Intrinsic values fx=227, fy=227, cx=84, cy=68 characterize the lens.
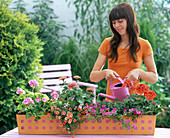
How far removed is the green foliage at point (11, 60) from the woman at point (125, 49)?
4.74 feet

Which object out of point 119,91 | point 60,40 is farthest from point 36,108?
point 60,40

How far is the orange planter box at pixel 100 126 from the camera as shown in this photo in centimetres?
122

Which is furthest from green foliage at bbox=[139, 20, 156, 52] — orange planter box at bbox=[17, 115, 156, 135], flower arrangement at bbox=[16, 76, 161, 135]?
orange planter box at bbox=[17, 115, 156, 135]

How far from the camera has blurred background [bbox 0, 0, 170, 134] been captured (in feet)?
9.07

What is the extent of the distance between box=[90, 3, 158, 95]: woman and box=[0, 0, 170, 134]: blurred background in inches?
12.4

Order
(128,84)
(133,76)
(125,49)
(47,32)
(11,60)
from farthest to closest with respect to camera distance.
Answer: (47,32)
(11,60)
(125,49)
(133,76)
(128,84)

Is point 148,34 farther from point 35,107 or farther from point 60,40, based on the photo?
point 35,107

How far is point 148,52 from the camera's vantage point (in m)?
1.57

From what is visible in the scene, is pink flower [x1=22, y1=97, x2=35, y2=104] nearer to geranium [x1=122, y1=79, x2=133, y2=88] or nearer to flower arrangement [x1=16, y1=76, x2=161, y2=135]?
flower arrangement [x1=16, y1=76, x2=161, y2=135]

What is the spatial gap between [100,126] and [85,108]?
126mm

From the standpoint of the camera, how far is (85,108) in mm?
1239

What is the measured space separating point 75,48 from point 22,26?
1.55 meters

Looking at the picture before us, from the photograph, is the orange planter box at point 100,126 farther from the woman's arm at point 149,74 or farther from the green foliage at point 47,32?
the green foliage at point 47,32

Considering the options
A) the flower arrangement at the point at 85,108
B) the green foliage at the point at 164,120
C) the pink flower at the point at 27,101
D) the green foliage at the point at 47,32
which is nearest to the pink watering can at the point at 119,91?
the flower arrangement at the point at 85,108
